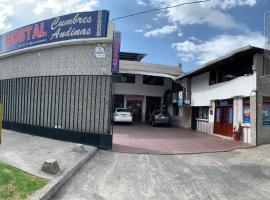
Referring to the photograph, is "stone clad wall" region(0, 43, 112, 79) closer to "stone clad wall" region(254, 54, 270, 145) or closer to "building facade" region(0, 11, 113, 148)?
"building facade" region(0, 11, 113, 148)

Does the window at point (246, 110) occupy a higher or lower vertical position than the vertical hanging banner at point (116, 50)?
lower

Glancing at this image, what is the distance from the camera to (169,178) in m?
7.83

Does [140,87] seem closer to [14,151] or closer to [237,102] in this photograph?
[237,102]

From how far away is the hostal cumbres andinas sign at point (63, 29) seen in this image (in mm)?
11977

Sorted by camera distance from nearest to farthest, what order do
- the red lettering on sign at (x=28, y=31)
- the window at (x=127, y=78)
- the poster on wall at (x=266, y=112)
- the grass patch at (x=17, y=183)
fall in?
1. the grass patch at (x=17, y=183)
2. the red lettering on sign at (x=28, y=31)
3. the poster on wall at (x=266, y=112)
4. the window at (x=127, y=78)

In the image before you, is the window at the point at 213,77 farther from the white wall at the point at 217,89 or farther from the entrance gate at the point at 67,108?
the entrance gate at the point at 67,108

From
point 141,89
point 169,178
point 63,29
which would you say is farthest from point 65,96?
point 141,89

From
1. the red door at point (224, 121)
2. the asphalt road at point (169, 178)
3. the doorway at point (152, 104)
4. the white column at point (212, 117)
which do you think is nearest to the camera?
the asphalt road at point (169, 178)

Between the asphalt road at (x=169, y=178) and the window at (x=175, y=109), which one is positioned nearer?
the asphalt road at (x=169, y=178)

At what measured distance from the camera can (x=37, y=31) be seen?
13805 mm

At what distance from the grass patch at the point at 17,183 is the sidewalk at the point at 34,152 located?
0.40 meters

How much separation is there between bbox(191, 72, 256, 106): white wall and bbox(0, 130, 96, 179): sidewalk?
28.7ft

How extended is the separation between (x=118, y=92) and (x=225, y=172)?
23.8 metres

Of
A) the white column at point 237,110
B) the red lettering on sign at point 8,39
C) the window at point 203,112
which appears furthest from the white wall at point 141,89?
the red lettering on sign at point 8,39
